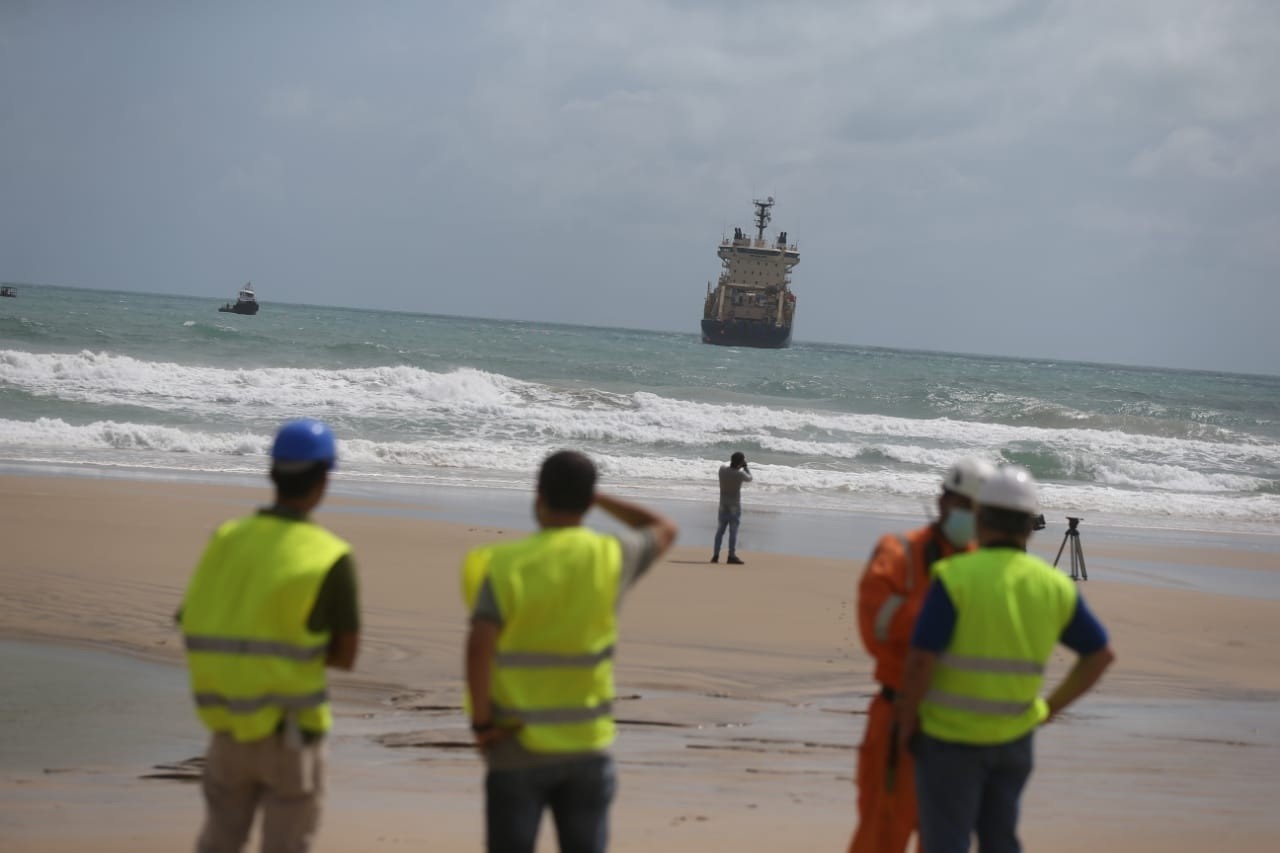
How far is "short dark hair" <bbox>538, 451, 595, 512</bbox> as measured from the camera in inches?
126

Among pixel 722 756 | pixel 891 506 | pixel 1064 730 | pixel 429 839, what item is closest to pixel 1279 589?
pixel 891 506

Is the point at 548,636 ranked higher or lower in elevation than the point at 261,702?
higher

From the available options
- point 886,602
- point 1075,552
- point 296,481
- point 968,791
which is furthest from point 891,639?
point 1075,552

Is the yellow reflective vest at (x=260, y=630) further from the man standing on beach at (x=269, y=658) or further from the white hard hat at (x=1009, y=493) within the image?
the white hard hat at (x=1009, y=493)

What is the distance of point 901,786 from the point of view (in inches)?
145

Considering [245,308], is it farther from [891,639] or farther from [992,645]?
[992,645]

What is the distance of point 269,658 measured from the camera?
3.02 meters

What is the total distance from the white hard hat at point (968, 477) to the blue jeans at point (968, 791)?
2.26 feet

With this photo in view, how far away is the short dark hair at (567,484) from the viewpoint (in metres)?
3.20

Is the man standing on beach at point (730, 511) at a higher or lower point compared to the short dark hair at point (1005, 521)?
lower

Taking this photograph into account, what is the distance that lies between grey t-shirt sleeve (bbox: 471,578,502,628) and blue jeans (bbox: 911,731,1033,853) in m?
1.21

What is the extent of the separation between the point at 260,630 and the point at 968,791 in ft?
5.97

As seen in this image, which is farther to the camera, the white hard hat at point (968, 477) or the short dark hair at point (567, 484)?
the white hard hat at point (968, 477)

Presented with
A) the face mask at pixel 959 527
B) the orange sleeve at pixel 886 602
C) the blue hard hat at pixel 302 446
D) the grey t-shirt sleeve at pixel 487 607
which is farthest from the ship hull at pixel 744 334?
the grey t-shirt sleeve at pixel 487 607
